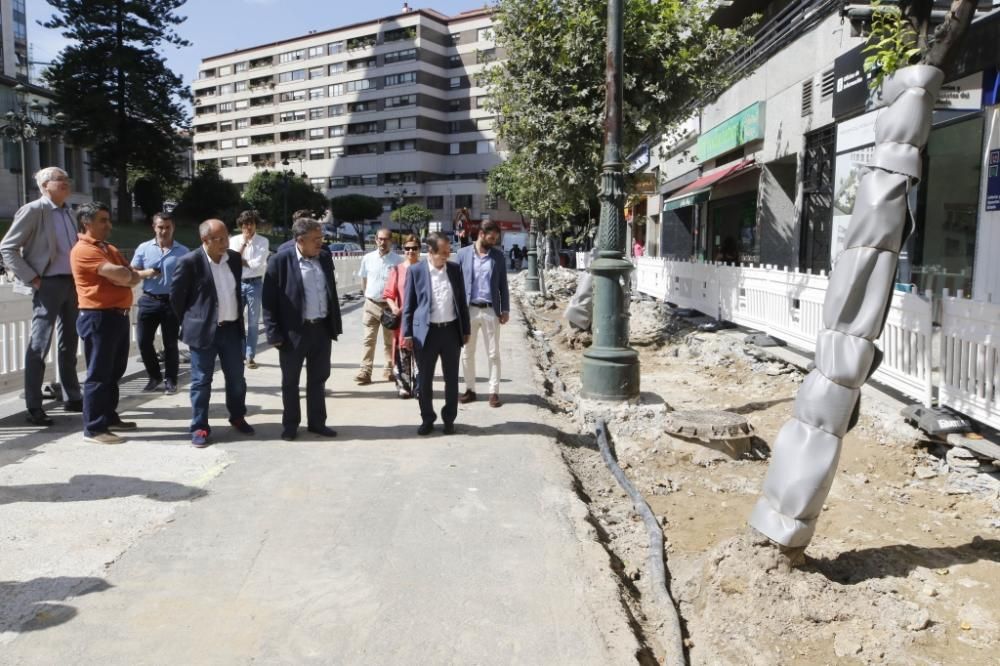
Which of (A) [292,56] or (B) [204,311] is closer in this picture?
(B) [204,311]

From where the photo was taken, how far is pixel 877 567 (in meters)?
3.91

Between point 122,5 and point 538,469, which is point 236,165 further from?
point 538,469

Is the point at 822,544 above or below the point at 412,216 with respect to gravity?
below

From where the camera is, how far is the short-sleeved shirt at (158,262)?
24.9ft

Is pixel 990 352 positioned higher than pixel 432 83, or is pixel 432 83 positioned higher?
pixel 432 83

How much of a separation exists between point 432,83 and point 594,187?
230 ft

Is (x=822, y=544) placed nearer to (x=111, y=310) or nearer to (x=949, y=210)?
(x=111, y=310)

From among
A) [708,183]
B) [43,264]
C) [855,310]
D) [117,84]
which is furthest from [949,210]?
[117,84]

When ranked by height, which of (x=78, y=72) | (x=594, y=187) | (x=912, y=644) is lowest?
(x=912, y=644)

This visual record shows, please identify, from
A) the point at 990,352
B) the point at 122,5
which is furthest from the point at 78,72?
the point at 990,352

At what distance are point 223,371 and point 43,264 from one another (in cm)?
172

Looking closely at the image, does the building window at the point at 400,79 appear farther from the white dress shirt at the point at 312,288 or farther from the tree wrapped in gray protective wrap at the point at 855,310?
the tree wrapped in gray protective wrap at the point at 855,310

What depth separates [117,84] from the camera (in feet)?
144

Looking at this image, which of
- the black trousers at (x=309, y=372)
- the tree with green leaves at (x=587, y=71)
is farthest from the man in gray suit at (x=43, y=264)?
the tree with green leaves at (x=587, y=71)
